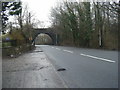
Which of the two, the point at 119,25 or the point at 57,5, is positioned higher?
the point at 57,5

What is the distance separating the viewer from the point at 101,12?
1284 inches

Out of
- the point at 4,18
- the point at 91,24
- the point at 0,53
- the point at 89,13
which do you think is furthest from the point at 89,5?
the point at 0,53

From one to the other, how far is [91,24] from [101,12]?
11.0 feet

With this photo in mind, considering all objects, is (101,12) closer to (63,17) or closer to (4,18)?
(63,17)

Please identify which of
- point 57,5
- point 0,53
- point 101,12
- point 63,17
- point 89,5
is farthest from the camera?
point 57,5

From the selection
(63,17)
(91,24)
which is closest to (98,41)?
(91,24)

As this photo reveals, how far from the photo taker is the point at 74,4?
39.0 metres

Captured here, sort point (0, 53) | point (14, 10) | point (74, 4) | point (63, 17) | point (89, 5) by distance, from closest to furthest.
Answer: point (0, 53) < point (14, 10) < point (89, 5) < point (74, 4) < point (63, 17)

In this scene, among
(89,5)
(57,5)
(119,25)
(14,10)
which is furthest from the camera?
(57,5)

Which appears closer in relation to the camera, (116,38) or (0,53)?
(0,53)

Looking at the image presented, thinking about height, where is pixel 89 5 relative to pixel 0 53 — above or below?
above

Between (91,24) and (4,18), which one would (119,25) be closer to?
(91,24)

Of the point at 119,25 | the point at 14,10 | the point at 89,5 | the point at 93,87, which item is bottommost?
the point at 93,87

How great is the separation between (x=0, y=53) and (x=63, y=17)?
26.0 m
